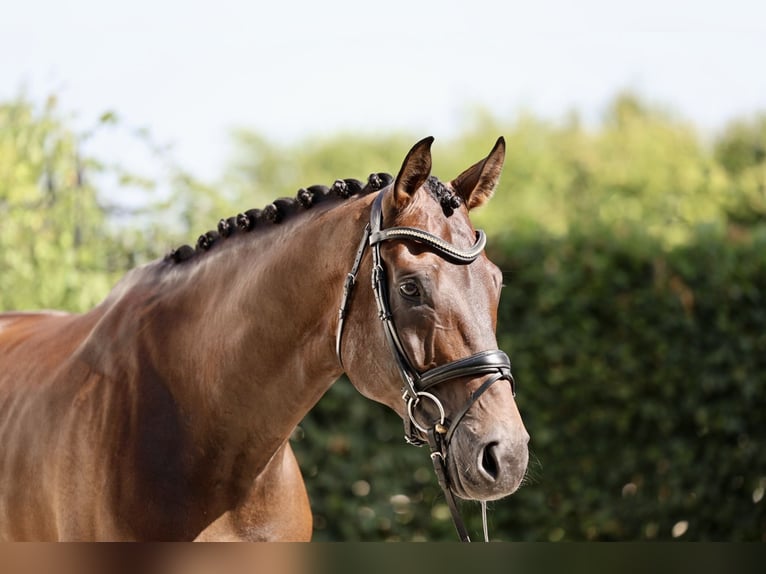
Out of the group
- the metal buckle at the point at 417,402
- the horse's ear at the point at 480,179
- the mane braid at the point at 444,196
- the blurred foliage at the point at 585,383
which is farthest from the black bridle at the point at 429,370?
the blurred foliage at the point at 585,383

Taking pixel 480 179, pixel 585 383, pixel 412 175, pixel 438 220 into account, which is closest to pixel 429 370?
pixel 438 220

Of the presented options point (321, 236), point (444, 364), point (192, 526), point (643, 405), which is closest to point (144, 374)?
point (192, 526)

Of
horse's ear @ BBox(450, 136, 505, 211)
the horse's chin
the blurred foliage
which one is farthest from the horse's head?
the blurred foliage

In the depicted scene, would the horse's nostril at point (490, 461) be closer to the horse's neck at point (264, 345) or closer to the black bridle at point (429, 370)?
the black bridle at point (429, 370)

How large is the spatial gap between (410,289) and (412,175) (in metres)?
0.32

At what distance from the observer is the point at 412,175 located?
2.54m

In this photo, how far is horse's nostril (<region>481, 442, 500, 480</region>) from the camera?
2.25 m

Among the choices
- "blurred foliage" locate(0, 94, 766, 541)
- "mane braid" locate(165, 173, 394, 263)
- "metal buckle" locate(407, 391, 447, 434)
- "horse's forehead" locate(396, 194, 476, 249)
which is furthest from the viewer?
"blurred foliage" locate(0, 94, 766, 541)

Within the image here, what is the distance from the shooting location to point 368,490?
634 centimetres

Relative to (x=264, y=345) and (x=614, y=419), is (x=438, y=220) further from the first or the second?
(x=614, y=419)

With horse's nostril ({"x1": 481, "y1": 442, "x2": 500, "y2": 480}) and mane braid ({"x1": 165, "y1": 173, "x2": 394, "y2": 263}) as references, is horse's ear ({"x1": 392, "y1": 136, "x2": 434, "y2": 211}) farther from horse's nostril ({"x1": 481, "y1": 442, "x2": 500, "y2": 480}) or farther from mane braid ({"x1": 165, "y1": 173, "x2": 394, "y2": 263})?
horse's nostril ({"x1": 481, "y1": 442, "x2": 500, "y2": 480})

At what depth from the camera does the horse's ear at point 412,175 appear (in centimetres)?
250

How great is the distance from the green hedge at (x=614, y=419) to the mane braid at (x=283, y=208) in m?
3.29

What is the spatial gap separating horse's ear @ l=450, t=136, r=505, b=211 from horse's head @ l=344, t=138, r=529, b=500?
116 mm
